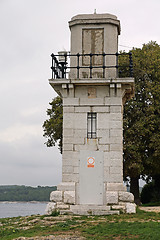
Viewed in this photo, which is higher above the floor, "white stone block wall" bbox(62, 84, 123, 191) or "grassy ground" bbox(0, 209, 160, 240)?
"white stone block wall" bbox(62, 84, 123, 191)

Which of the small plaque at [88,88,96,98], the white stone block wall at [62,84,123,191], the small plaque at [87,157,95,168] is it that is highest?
the small plaque at [88,88,96,98]

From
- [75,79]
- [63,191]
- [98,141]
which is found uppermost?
[75,79]

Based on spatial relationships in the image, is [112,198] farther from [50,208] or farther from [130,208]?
[50,208]

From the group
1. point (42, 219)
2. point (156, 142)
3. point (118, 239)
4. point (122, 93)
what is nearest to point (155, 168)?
point (156, 142)

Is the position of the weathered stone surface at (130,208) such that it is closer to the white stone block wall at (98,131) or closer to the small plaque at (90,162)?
the white stone block wall at (98,131)

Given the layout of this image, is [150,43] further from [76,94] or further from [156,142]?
[76,94]

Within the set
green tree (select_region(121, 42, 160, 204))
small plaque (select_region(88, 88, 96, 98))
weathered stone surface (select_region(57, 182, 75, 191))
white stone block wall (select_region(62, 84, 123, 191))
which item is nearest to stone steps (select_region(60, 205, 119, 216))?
weathered stone surface (select_region(57, 182, 75, 191))

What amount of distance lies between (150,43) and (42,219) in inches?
791

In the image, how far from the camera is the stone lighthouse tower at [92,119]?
661 inches

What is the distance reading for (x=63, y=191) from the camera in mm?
16875

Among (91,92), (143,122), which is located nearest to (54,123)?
(143,122)

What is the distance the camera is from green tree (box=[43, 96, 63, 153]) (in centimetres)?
2932

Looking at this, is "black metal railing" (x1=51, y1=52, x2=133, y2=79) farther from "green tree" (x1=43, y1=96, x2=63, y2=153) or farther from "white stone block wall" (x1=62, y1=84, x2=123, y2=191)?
"green tree" (x1=43, y1=96, x2=63, y2=153)

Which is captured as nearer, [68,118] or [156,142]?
[68,118]
